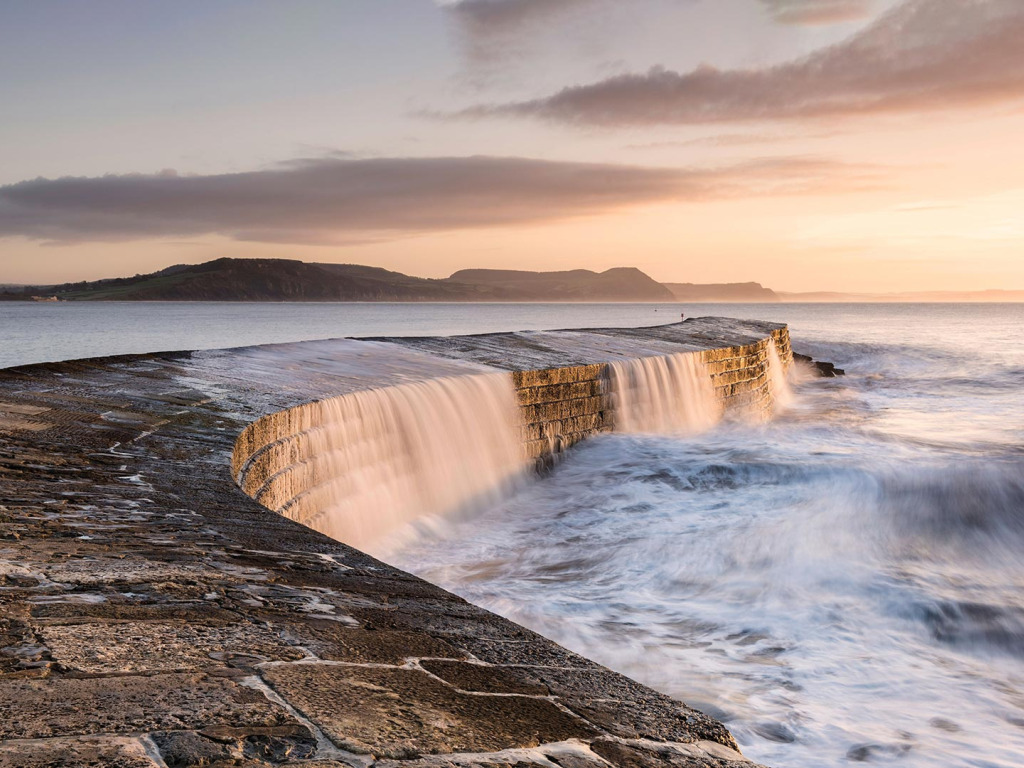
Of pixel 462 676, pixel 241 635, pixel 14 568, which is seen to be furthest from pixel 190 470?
pixel 462 676

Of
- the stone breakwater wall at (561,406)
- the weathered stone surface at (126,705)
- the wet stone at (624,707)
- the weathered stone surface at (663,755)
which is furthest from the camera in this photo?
the stone breakwater wall at (561,406)

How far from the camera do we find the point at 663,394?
47.2ft

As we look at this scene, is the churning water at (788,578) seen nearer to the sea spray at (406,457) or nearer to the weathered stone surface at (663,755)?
the sea spray at (406,457)

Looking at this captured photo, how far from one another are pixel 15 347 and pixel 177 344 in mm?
8587

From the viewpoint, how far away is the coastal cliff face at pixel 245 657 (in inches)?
67.2

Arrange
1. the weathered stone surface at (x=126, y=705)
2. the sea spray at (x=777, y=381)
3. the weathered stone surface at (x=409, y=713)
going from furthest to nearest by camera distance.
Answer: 1. the sea spray at (x=777, y=381)
2. the weathered stone surface at (x=409, y=713)
3. the weathered stone surface at (x=126, y=705)

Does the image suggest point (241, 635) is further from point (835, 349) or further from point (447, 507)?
point (835, 349)

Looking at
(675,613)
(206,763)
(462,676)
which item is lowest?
(675,613)

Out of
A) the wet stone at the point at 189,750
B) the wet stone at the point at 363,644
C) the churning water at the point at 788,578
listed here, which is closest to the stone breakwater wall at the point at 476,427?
the churning water at the point at 788,578

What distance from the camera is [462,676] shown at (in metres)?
2.29

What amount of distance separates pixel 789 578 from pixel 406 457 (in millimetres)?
3925

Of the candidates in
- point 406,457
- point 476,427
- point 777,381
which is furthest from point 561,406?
point 777,381

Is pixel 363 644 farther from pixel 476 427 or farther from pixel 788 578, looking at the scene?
pixel 476 427

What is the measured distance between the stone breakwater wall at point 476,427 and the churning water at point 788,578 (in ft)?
1.74
